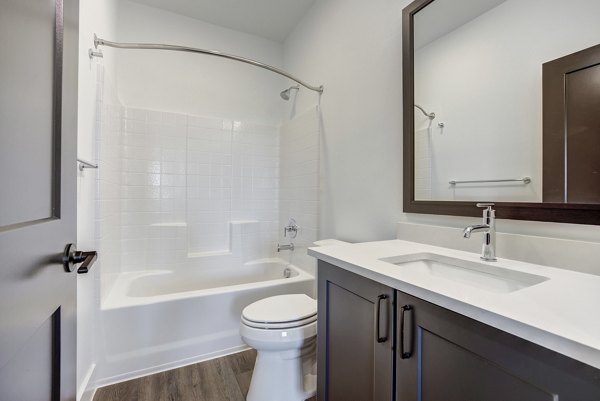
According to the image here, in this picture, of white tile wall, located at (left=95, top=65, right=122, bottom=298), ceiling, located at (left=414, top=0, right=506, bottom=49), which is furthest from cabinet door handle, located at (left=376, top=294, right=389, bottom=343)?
white tile wall, located at (left=95, top=65, right=122, bottom=298)

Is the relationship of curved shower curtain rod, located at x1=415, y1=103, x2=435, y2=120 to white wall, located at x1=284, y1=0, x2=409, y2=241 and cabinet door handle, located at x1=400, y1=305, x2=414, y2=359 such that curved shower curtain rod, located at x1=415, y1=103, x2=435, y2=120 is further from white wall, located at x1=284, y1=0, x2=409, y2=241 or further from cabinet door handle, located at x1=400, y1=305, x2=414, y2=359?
cabinet door handle, located at x1=400, y1=305, x2=414, y2=359

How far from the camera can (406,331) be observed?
746mm

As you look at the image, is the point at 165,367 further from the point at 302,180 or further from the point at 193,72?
the point at 193,72

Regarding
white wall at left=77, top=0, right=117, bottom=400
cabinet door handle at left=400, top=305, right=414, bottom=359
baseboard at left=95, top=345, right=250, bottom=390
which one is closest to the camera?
cabinet door handle at left=400, top=305, right=414, bottom=359

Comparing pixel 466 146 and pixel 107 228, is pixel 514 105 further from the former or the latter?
pixel 107 228

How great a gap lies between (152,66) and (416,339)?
2836mm

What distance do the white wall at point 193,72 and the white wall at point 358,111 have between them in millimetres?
701

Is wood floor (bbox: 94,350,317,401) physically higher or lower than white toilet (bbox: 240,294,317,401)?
lower

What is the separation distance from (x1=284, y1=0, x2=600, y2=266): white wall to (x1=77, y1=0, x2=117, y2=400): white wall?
153 centimetres

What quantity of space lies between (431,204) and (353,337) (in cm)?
74

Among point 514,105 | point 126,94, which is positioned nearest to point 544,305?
point 514,105

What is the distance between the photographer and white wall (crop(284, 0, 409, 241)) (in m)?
1.56

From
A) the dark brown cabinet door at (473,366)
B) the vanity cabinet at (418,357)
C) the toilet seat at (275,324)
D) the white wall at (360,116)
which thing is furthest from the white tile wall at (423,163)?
the toilet seat at (275,324)

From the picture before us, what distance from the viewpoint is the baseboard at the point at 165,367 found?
5.23 ft
